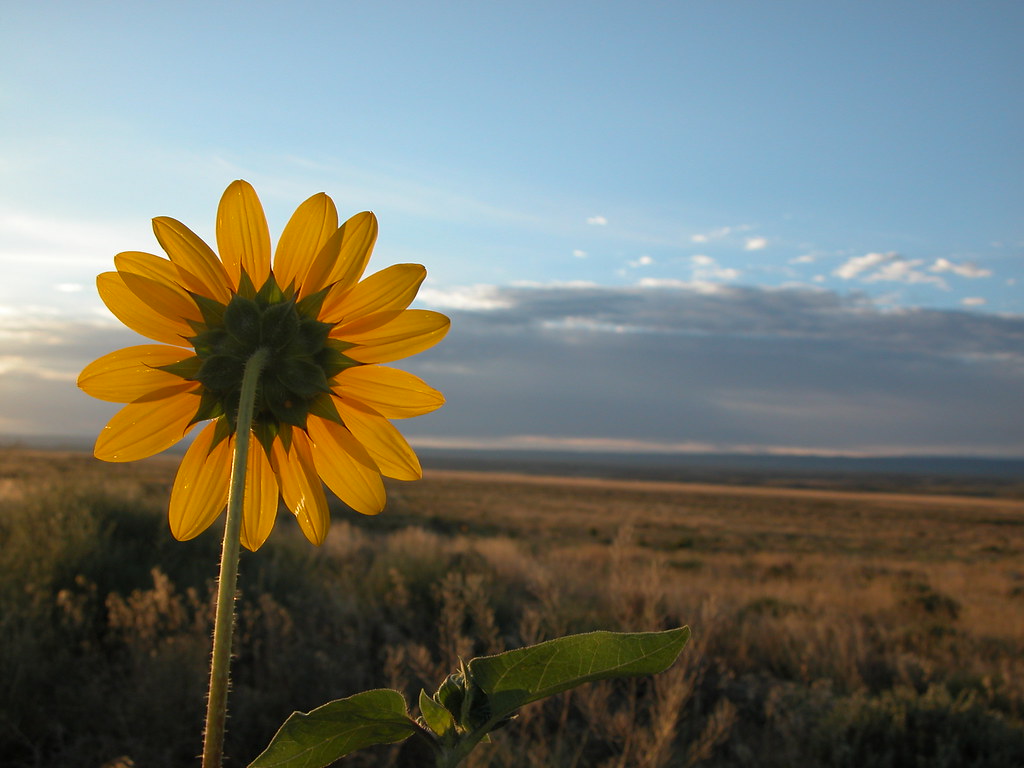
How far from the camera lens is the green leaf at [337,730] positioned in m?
0.57

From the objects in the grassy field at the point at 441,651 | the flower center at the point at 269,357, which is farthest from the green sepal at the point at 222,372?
the grassy field at the point at 441,651

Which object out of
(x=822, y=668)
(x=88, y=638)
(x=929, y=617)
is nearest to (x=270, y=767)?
(x=88, y=638)

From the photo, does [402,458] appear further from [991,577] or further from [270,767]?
[991,577]

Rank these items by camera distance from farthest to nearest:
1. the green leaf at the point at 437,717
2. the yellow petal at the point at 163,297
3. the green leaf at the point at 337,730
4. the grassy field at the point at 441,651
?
the grassy field at the point at 441,651, the yellow petal at the point at 163,297, the green leaf at the point at 437,717, the green leaf at the point at 337,730

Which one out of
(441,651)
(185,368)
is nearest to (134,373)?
(185,368)

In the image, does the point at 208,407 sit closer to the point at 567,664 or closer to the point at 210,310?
the point at 210,310

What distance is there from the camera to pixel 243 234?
0.89 metres

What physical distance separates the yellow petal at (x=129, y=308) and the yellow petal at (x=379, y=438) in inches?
8.4

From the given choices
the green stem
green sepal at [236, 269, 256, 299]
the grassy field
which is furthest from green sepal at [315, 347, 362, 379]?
the grassy field

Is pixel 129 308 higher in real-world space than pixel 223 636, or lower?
higher

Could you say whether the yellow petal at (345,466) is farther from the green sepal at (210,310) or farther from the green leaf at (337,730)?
the green leaf at (337,730)

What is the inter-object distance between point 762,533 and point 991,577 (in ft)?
40.6

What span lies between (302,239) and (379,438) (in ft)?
0.80

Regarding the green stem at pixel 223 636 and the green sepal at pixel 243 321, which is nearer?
the green stem at pixel 223 636
